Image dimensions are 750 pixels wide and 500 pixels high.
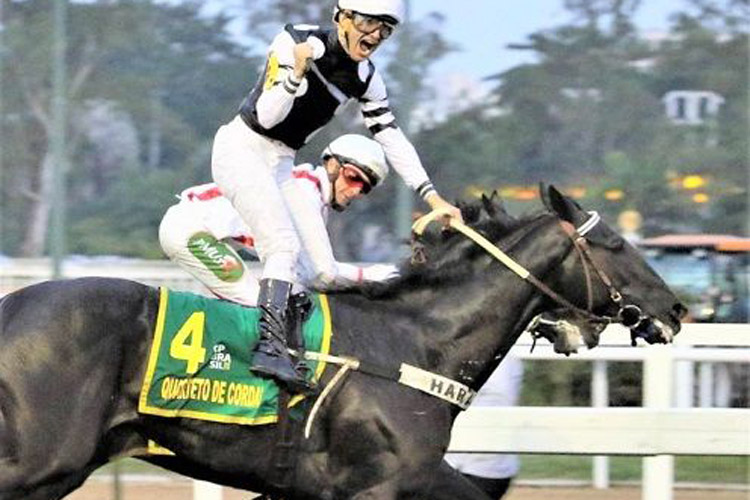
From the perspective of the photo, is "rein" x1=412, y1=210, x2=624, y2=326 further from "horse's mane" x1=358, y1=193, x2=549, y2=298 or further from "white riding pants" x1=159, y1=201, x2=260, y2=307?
"white riding pants" x1=159, y1=201, x2=260, y2=307

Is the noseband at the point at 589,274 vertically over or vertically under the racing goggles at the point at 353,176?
under

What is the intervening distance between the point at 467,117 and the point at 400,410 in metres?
7.69

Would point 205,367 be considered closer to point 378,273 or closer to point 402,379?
point 402,379

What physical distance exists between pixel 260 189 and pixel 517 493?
165 inches

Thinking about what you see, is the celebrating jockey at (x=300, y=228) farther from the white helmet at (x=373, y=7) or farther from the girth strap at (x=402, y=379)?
the white helmet at (x=373, y=7)

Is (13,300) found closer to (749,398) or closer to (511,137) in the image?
(749,398)

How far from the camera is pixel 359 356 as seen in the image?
6.27 meters

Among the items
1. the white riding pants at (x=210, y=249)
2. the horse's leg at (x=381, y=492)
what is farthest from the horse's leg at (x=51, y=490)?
the white riding pants at (x=210, y=249)

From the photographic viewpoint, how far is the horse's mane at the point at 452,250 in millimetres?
6523

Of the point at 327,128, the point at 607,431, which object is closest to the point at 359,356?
the point at 607,431

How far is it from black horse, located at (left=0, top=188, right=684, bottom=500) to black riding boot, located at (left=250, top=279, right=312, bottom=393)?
0.14 m

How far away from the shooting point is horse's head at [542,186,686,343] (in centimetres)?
648

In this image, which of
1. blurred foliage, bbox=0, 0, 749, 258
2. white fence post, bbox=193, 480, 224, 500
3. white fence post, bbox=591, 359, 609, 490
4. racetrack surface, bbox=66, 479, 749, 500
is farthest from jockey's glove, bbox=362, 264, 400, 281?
blurred foliage, bbox=0, 0, 749, 258

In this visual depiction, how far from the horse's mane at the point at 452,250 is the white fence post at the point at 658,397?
1.62 metres
